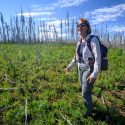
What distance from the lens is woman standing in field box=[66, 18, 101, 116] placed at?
6.60 meters

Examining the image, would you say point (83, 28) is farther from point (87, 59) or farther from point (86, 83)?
point (86, 83)

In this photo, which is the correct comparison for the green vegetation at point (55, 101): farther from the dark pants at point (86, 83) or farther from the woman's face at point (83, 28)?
the woman's face at point (83, 28)

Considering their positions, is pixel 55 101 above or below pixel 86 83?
below

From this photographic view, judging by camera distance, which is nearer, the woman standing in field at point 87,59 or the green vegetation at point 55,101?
the woman standing in field at point 87,59

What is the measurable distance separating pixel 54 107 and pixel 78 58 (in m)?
1.85

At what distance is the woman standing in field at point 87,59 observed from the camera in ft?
21.7

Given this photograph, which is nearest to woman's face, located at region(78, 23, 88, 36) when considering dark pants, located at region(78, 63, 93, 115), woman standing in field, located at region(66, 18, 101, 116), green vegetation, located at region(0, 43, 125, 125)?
woman standing in field, located at region(66, 18, 101, 116)

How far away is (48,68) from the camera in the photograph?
1603cm

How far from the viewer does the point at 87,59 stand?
699 cm

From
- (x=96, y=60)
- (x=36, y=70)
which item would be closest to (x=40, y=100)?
(x=96, y=60)

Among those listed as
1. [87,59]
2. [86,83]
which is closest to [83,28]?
[87,59]

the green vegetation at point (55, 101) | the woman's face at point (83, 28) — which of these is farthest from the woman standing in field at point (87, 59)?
the green vegetation at point (55, 101)

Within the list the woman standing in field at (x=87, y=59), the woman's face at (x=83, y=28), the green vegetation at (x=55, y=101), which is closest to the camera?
the woman standing in field at (x=87, y=59)

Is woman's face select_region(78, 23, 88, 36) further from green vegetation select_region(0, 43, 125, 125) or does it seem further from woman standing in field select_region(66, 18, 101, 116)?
green vegetation select_region(0, 43, 125, 125)
